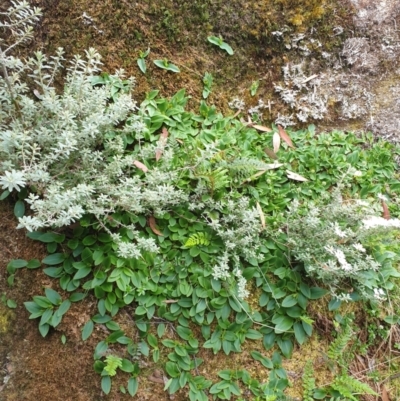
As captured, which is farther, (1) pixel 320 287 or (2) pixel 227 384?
(1) pixel 320 287

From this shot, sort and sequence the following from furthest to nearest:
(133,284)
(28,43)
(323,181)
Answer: (323,181) < (28,43) < (133,284)

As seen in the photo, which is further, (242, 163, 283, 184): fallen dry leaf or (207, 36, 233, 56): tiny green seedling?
(207, 36, 233, 56): tiny green seedling

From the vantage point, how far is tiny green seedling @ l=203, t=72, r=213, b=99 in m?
3.34

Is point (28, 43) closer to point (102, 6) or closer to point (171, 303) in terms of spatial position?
point (102, 6)

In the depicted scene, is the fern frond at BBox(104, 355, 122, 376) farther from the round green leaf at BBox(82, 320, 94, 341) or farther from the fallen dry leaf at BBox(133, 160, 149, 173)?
the fallen dry leaf at BBox(133, 160, 149, 173)

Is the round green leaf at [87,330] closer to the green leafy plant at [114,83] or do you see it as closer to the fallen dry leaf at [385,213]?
the green leafy plant at [114,83]

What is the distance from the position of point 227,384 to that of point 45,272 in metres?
1.45

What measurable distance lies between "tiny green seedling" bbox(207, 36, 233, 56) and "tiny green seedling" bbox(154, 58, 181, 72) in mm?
385

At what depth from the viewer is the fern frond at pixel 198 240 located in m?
2.87

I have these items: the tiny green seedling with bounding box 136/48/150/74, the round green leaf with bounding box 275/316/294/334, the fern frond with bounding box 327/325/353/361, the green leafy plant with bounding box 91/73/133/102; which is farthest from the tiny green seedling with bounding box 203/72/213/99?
the fern frond with bounding box 327/325/353/361

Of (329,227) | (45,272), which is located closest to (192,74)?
(329,227)

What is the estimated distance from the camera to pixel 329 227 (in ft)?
9.54

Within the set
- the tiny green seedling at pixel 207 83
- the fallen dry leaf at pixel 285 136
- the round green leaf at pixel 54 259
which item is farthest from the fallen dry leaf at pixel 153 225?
the fallen dry leaf at pixel 285 136

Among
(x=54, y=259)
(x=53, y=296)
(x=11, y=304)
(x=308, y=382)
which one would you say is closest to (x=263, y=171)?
(x=308, y=382)
